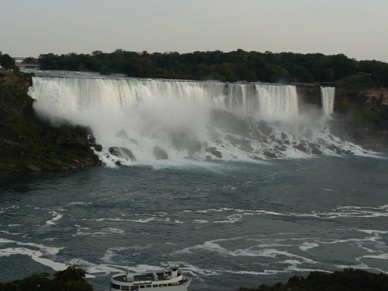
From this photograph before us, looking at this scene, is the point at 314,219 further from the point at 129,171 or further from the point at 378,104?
the point at 378,104

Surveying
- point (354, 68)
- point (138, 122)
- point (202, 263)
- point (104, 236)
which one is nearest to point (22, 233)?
point (104, 236)

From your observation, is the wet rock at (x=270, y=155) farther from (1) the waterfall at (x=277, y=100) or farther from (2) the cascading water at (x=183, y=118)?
(1) the waterfall at (x=277, y=100)

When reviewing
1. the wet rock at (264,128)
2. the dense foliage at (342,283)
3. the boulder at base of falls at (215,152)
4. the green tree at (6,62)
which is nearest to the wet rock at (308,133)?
the wet rock at (264,128)

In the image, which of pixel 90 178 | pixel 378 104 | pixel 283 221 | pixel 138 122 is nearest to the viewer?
pixel 283 221

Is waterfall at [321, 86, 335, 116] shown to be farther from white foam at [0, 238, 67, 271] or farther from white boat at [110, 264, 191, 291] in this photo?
white boat at [110, 264, 191, 291]

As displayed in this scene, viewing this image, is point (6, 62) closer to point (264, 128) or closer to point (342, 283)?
point (264, 128)

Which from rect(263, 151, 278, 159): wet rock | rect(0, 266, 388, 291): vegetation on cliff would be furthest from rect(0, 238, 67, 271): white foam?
rect(263, 151, 278, 159): wet rock
